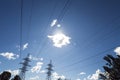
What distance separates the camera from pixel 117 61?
123 ft

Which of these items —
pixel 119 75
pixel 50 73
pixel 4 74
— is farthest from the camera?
pixel 50 73

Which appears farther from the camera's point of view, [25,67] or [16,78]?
[25,67]

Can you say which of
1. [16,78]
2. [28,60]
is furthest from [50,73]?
[16,78]

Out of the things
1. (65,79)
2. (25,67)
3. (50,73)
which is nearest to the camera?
(25,67)

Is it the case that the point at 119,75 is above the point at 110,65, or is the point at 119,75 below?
below

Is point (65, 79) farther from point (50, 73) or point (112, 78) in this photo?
point (112, 78)

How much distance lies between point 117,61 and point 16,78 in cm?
2368

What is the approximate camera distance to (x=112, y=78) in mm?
38812

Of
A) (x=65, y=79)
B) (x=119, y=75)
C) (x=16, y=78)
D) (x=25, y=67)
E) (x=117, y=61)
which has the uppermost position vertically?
(x=65, y=79)

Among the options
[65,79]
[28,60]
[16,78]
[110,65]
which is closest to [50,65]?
[28,60]

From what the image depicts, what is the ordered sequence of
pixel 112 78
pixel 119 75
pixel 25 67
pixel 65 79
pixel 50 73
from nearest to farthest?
pixel 119 75, pixel 112 78, pixel 25 67, pixel 50 73, pixel 65 79

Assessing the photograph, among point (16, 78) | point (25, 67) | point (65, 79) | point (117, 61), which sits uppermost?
point (65, 79)

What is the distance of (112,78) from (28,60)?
2910 cm

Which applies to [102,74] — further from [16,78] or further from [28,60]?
[16,78]
